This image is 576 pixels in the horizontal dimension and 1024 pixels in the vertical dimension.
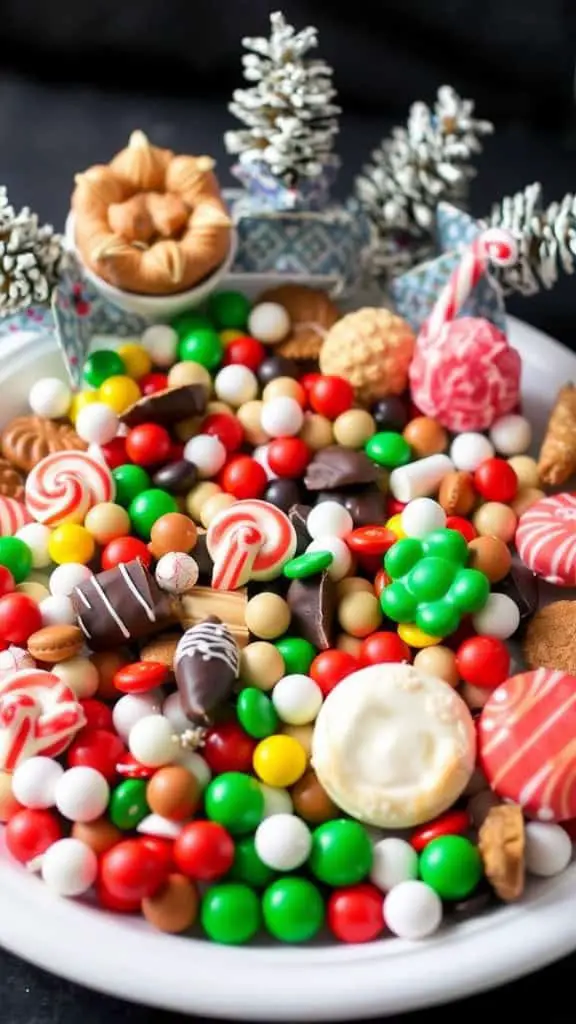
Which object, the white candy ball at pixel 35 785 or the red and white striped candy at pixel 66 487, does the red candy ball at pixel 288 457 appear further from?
the white candy ball at pixel 35 785

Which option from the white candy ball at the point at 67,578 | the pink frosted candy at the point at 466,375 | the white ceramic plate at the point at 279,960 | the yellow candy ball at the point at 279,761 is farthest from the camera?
the pink frosted candy at the point at 466,375

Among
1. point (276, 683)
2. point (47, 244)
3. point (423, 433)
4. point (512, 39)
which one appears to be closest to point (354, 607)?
point (276, 683)

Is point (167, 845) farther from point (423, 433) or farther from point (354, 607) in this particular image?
point (423, 433)

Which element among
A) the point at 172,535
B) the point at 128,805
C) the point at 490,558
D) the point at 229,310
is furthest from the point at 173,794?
the point at 229,310

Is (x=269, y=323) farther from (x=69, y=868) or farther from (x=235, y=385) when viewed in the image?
(x=69, y=868)

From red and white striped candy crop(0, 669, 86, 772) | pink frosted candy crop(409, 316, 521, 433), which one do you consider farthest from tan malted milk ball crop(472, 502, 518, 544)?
red and white striped candy crop(0, 669, 86, 772)

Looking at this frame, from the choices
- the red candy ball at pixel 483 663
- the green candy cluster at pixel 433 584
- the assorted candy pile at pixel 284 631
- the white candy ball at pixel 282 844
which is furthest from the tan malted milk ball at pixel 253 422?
the white candy ball at pixel 282 844

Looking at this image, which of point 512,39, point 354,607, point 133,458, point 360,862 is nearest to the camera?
point 360,862

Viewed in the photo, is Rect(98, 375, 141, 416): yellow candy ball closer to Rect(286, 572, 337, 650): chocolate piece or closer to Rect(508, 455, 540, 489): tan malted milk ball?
Rect(286, 572, 337, 650): chocolate piece
